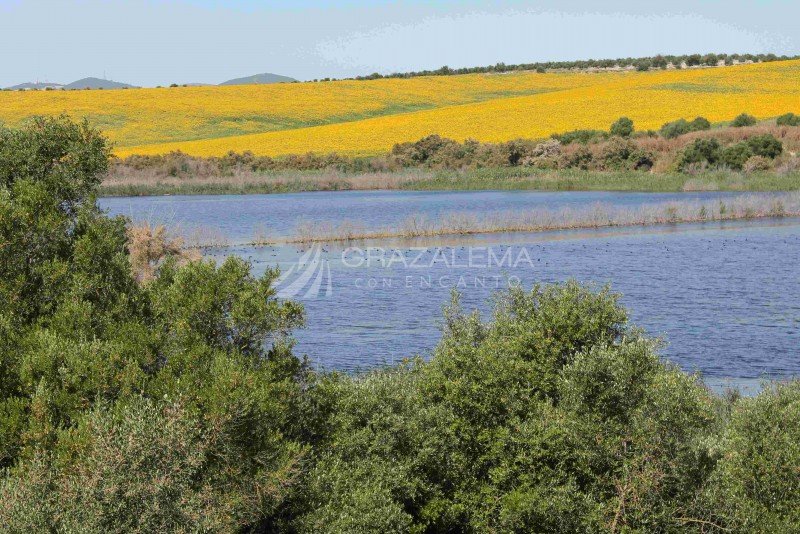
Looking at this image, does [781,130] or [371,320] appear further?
[781,130]

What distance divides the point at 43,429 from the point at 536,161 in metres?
54.2

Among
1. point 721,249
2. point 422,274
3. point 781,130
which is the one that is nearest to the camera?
point 422,274

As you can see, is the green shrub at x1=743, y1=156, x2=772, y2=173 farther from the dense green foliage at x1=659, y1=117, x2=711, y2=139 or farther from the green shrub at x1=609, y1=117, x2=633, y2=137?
the green shrub at x1=609, y1=117, x2=633, y2=137

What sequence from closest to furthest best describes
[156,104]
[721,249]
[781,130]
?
1. [721,249]
2. [781,130]
3. [156,104]

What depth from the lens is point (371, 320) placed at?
80.7 ft

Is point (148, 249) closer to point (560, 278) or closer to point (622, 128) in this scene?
point (560, 278)

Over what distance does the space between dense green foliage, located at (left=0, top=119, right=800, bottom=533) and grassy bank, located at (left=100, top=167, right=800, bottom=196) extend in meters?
42.1

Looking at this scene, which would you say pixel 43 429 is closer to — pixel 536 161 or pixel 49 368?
pixel 49 368

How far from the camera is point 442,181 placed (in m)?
58.4

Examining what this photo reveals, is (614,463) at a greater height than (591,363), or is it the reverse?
(591,363)

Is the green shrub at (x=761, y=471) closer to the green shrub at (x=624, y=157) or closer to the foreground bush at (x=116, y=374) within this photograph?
the foreground bush at (x=116, y=374)

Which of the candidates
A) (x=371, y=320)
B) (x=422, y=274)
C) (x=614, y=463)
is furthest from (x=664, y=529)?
(x=422, y=274)

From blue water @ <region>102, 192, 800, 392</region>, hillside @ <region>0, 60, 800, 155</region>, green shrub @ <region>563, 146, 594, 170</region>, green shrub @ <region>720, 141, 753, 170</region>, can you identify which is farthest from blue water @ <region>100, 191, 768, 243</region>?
hillside @ <region>0, 60, 800, 155</region>

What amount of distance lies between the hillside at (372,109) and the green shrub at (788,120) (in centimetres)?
600
